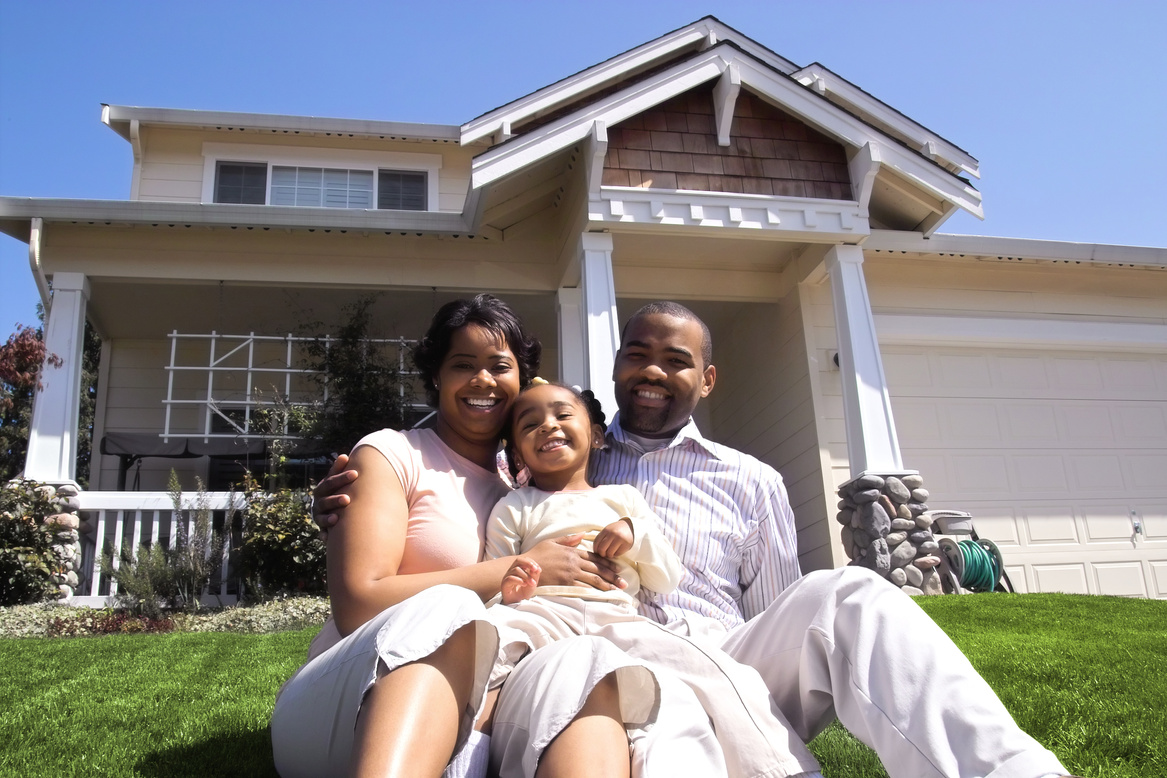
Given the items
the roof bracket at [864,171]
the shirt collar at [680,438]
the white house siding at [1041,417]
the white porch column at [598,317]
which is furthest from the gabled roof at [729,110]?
the shirt collar at [680,438]

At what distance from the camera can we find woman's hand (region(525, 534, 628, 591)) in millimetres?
1831

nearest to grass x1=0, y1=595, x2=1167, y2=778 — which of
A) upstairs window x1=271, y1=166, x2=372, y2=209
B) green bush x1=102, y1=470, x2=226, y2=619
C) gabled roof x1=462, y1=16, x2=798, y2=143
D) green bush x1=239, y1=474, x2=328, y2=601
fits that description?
green bush x1=102, y1=470, x2=226, y2=619

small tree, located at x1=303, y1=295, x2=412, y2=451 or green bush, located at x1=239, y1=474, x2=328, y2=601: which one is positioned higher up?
small tree, located at x1=303, y1=295, x2=412, y2=451

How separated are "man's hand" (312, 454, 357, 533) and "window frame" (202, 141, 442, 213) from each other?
8.38 meters

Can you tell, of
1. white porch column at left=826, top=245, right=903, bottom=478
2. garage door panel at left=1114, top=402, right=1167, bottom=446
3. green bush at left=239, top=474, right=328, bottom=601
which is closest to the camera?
green bush at left=239, top=474, right=328, bottom=601

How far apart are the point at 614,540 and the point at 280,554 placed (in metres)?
5.39

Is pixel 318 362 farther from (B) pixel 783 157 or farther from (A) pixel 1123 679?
(A) pixel 1123 679

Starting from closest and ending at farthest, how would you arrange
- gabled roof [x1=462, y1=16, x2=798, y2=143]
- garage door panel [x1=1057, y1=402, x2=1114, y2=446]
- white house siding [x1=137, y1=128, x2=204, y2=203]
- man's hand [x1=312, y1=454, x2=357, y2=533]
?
man's hand [x1=312, y1=454, x2=357, y2=533], gabled roof [x1=462, y1=16, x2=798, y2=143], garage door panel [x1=1057, y1=402, x2=1114, y2=446], white house siding [x1=137, y1=128, x2=204, y2=203]

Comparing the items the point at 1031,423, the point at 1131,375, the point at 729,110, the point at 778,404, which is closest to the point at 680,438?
the point at 729,110

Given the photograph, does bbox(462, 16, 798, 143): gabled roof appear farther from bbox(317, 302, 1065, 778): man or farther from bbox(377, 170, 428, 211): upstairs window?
bbox(317, 302, 1065, 778): man

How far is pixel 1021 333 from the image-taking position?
8750mm

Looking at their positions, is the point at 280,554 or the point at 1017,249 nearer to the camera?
the point at 280,554

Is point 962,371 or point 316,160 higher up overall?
point 316,160

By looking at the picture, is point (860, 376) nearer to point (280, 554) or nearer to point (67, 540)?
point (280, 554)
